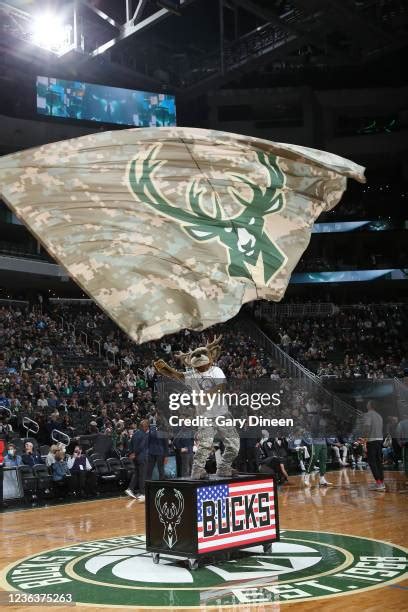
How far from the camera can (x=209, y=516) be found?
8.41 meters

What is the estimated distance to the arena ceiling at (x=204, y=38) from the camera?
2478 centimetres

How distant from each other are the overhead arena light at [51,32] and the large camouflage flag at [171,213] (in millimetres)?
18927

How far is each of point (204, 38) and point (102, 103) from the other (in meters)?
6.58

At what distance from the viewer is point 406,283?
4381 centimetres

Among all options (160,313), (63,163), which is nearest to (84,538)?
(160,313)

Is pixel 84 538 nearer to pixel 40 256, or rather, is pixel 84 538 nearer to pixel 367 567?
pixel 367 567

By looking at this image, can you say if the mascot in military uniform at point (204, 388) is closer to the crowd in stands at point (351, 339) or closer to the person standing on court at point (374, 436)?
the person standing on court at point (374, 436)

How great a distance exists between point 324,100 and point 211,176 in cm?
3933

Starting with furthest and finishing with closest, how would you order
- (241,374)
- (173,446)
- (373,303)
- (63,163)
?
(373,303) → (241,374) → (173,446) → (63,163)

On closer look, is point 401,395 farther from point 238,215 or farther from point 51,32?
point 51,32

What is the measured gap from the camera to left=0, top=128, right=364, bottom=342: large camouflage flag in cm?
577

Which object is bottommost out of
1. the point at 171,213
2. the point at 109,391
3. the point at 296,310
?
the point at 109,391

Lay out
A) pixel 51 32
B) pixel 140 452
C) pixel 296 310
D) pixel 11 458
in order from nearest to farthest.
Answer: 1. pixel 140 452
2. pixel 11 458
3. pixel 51 32
4. pixel 296 310

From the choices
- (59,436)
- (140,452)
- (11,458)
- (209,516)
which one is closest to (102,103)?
(59,436)
